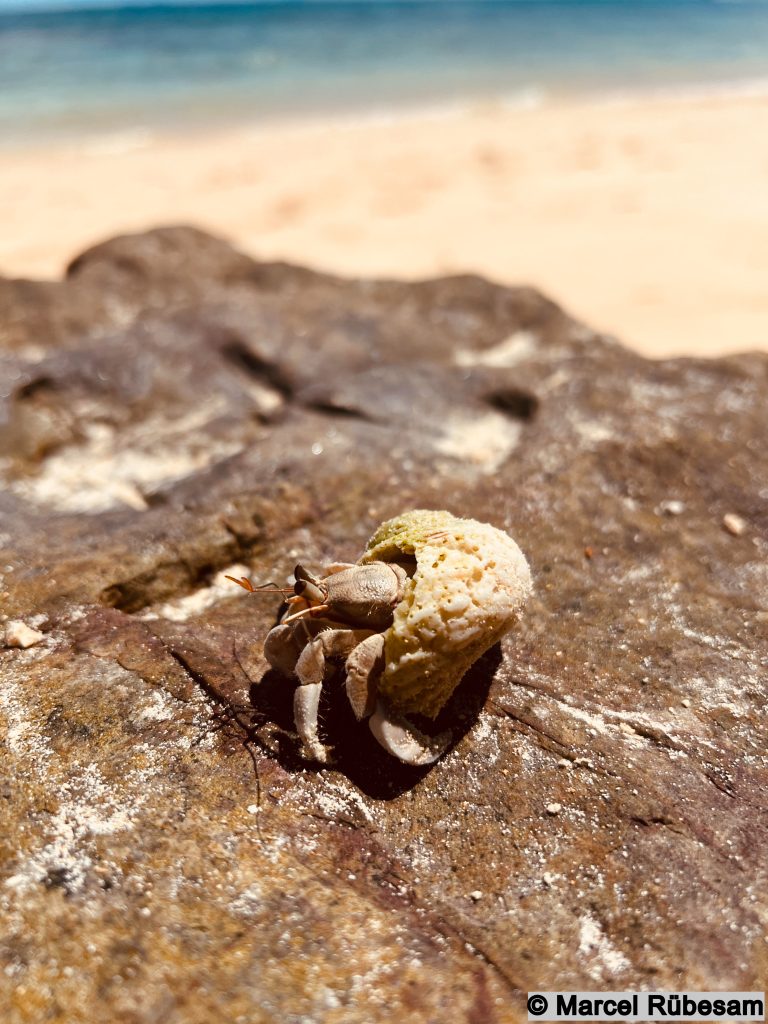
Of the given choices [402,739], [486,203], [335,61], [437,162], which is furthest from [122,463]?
[335,61]

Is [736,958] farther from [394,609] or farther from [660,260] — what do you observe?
[660,260]

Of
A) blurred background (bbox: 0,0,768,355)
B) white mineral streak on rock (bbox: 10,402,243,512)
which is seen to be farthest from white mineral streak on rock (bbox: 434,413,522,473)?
blurred background (bbox: 0,0,768,355)

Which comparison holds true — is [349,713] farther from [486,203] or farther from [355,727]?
[486,203]

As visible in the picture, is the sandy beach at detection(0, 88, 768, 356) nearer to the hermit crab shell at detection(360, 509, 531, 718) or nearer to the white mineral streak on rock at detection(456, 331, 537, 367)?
the white mineral streak on rock at detection(456, 331, 537, 367)

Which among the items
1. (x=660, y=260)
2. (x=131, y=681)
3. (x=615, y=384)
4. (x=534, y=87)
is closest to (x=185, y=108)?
(x=534, y=87)

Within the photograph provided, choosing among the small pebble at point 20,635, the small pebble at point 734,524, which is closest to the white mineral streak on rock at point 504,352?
the small pebble at point 734,524

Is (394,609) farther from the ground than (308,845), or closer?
farther from the ground
